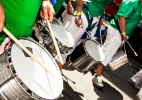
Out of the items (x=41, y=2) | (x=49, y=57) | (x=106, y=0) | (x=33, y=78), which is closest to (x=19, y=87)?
(x=33, y=78)

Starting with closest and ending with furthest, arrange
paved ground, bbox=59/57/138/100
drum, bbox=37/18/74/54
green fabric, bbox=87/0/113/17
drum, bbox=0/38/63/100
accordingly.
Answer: drum, bbox=0/38/63/100 → drum, bbox=37/18/74/54 → paved ground, bbox=59/57/138/100 → green fabric, bbox=87/0/113/17

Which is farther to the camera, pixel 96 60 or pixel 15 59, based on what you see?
pixel 96 60

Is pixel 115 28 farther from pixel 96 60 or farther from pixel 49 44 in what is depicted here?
pixel 49 44

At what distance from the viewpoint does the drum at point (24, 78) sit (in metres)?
1.82

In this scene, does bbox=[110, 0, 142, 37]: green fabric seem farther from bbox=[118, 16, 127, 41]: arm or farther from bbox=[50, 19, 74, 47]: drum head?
bbox=[50, 19, 74, 47]: drum head

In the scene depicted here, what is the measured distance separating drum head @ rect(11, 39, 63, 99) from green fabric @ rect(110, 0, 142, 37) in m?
2.00

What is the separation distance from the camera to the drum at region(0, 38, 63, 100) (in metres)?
1.82

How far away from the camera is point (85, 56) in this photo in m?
3.50

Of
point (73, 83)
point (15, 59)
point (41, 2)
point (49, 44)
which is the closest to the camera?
point (15, 59)

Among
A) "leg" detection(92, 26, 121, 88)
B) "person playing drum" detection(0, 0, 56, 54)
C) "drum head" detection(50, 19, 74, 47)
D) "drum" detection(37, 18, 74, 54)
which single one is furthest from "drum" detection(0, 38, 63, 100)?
"leg" detection(92, 26, 121, 88)

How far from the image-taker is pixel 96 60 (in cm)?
354

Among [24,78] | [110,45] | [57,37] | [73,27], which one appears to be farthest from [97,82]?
[24,78]

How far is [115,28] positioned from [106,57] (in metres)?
0.51

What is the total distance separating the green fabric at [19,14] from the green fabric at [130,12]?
1989 millimetres
